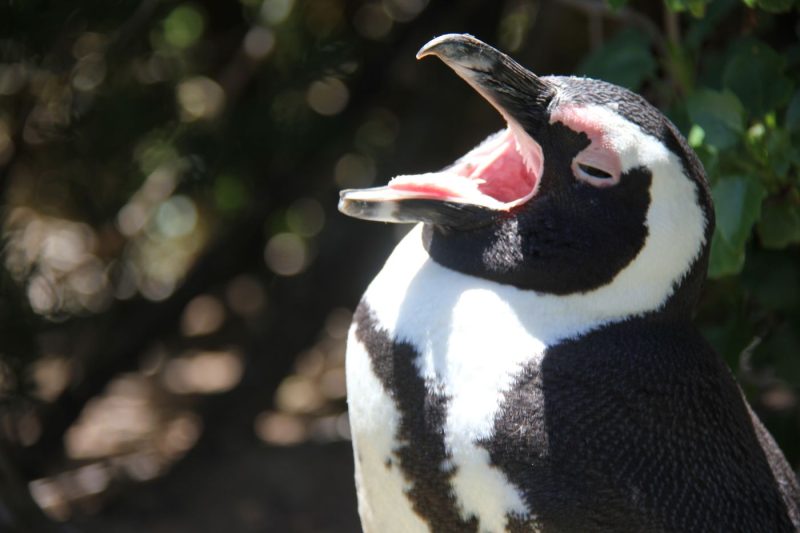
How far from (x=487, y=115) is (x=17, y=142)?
88cm

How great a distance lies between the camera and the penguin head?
0.89 metres

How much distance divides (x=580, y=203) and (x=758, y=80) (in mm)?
418

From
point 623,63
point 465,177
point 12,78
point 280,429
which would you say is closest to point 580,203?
point 465,177

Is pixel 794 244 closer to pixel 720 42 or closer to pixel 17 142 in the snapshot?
pixel 720 42

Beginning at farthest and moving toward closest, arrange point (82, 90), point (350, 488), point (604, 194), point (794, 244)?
point (350, 488)
point (82, 90)
point (794, 244)
point (604, 194)

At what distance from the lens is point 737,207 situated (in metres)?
1.10

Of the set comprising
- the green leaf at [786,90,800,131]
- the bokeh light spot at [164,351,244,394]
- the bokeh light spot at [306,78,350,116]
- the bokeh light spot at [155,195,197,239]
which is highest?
the green leaf at [786,90,800,131]

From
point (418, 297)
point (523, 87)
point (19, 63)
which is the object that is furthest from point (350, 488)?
point (523, 87)

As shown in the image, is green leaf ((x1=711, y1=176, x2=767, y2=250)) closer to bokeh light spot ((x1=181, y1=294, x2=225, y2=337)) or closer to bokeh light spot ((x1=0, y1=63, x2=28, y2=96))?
bokeh light spot ((x1=0, y1=63, x2=28, y2=96))

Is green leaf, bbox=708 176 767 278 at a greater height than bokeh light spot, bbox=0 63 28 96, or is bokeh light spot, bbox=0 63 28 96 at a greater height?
green leaf, bbox=708 176 767 278

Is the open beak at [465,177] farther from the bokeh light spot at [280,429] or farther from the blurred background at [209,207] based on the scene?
the bokeh light spot at [280,429]

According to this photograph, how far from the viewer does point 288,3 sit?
1896mm

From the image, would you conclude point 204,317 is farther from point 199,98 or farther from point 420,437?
point 420,437

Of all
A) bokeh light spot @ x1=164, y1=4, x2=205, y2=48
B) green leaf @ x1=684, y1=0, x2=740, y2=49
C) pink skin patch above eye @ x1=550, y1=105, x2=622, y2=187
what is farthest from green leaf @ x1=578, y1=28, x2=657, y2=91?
bokeh light spot @ x1=164, y1=4, x2=205, y2=48
